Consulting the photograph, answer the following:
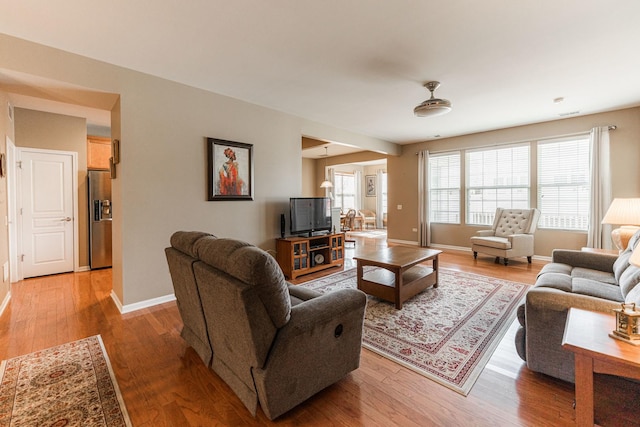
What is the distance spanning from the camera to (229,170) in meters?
3.69

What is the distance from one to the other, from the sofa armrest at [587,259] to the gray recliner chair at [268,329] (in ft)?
8.80

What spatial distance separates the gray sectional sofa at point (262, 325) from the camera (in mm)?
1330

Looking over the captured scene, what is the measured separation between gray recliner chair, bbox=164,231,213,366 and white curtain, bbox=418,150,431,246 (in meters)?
5.91

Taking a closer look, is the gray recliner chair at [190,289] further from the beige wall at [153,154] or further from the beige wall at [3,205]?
the beige wall at [3,205]

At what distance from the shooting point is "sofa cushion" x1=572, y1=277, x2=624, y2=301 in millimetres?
1971

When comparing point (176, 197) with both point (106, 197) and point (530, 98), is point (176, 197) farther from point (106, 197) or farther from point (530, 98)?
point (530, 98)

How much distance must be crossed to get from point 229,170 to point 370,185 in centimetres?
832

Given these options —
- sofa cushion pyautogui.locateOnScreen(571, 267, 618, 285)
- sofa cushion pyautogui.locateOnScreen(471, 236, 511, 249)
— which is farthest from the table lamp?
sofa cushion pyautogui.locateOnScreen(471, 236, 511, 249)

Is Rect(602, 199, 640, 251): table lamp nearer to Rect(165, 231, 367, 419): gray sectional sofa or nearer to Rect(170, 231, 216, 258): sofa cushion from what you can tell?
Rect(165, 231, 367, 419): gray sectional sofa

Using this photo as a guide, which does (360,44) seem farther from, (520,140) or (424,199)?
(424,199)

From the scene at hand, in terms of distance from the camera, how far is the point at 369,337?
7.90ft

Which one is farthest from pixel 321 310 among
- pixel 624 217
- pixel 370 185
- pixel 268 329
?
pixel 370 185

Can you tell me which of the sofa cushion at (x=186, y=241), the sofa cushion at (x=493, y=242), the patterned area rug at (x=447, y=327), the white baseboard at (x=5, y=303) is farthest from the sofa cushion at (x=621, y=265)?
the white baseboard at (x=5, y=303)

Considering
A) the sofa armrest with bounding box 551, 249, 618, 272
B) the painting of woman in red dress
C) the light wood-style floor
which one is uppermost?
the painting of woman in red dress
